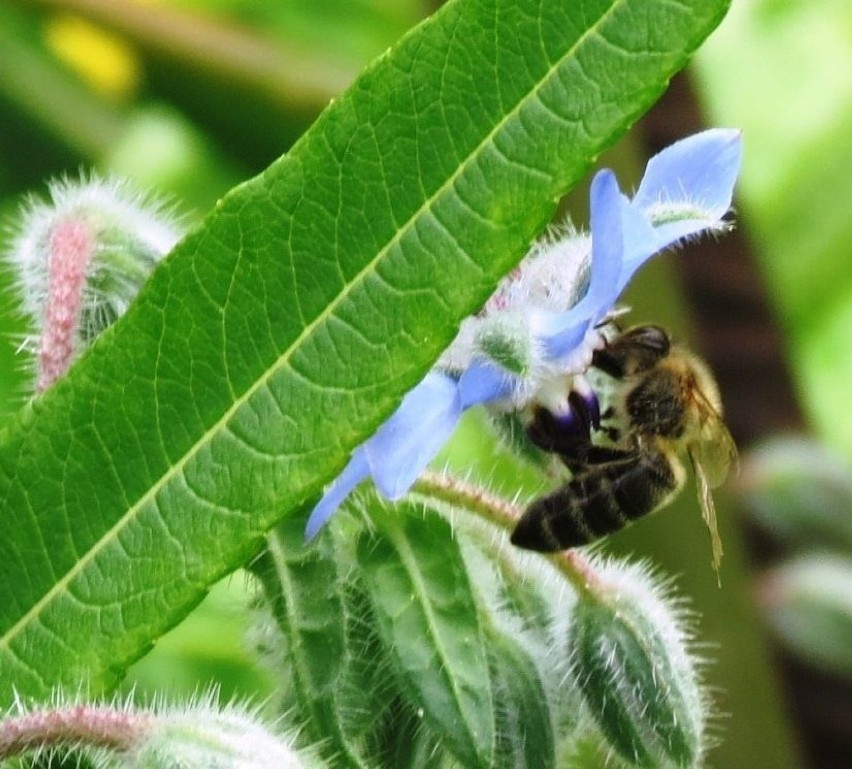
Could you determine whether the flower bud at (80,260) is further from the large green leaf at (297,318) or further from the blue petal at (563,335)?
the blue petal at (563,335)

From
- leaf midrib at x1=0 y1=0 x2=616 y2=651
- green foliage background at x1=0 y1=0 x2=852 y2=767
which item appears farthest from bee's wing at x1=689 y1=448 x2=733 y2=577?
green foliage background at x1=0 y1=0 x2=852 y2=767

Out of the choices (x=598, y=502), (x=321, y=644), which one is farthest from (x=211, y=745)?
(x=598, y=502)

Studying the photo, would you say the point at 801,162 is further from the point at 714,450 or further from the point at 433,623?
the point at 433,623

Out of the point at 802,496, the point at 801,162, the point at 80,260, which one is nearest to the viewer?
the point at 80,260

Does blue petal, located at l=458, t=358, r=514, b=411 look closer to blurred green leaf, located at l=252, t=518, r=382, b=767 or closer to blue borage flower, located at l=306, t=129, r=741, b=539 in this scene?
blue borage flower, located at l=306, t=129, r=741, b=539

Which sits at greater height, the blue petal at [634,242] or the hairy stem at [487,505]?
the blue petal at [634,242]

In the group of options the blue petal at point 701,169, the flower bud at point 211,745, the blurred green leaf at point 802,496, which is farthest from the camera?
the blurred green leaf at point 802,496

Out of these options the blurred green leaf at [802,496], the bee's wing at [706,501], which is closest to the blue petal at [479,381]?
the bee's wing at [706,501]

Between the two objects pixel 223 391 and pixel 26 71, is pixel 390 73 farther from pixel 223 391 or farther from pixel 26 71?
pixel 26 71
